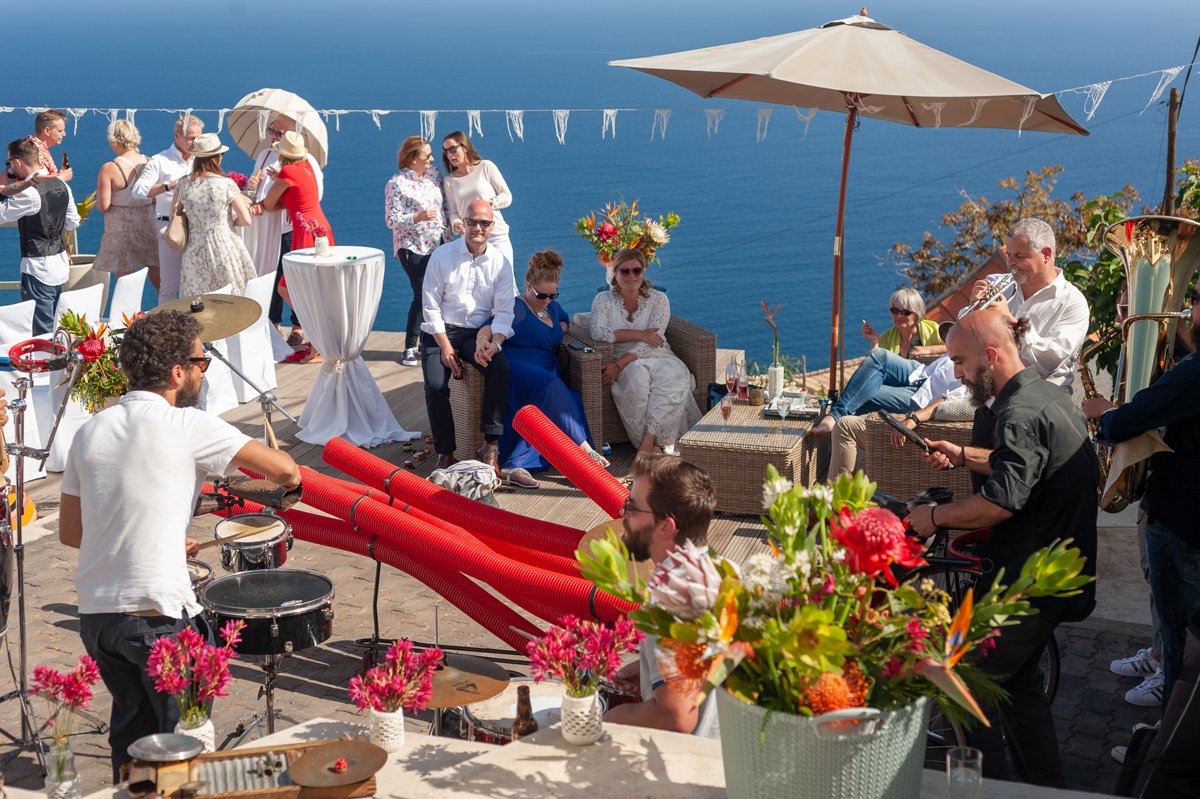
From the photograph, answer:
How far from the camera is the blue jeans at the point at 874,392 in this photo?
679 centimetres

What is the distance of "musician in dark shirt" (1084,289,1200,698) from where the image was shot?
13.1ft

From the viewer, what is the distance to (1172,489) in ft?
13.7

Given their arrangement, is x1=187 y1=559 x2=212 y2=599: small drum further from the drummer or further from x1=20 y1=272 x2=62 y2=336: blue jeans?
x1=20 y1=272 x2=62 y2=336: blue jeans

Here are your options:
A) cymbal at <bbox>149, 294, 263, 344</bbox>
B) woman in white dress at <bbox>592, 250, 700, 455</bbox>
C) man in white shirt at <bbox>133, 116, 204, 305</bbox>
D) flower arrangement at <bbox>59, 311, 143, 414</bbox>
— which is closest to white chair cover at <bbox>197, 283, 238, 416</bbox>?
man in white shirt at <bbox>133, 116, 204, 305</bbox>

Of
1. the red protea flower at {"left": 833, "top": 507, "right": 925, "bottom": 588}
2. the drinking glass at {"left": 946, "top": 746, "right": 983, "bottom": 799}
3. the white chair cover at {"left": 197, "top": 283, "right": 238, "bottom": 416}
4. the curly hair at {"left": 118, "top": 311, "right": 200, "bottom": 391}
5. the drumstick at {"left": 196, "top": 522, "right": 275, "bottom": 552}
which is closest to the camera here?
the red protea flower at {"left": 833, "top": 507, "right": 925, "bottom": 588}

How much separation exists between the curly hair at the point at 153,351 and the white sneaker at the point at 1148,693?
3554 mm

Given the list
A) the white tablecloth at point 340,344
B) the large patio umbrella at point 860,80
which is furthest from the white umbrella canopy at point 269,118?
the large patio umbrella at point 860,80

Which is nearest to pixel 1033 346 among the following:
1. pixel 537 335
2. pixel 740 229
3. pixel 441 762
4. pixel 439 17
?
pixel 537 335

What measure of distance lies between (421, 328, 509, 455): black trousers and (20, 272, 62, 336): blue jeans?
3.39 m

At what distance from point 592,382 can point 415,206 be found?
2530mm

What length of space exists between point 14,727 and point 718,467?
138 inches

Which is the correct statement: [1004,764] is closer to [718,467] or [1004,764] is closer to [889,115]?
[718,467]

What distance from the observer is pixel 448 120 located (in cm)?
5984

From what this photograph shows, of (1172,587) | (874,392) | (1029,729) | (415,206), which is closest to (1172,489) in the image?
(1172,587)
